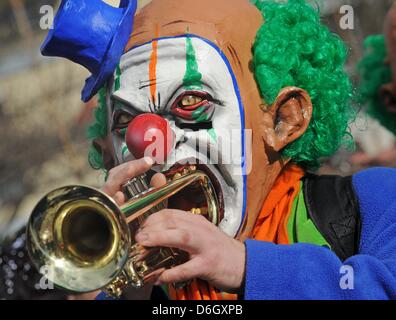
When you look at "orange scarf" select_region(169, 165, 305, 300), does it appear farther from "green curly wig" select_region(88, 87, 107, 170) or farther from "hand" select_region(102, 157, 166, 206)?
"green curly wig" select_region(88, 87, 107, 170)

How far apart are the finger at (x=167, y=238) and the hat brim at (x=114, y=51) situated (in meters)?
0.64

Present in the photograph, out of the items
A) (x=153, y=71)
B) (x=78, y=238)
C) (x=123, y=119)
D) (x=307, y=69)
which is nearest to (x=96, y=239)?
(x=78, y=238)

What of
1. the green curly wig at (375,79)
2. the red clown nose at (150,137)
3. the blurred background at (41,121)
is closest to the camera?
the red clown nose at (150,137)

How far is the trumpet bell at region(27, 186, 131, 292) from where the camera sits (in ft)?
5.89

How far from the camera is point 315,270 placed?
1.81 meters

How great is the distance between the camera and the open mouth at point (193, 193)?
207cm

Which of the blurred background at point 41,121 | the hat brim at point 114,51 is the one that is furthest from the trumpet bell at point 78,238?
the blurred background at point 41,121

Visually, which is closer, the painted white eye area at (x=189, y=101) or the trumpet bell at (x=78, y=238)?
the trumpet bell at (x=78, y=238)

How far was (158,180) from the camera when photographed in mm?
1973

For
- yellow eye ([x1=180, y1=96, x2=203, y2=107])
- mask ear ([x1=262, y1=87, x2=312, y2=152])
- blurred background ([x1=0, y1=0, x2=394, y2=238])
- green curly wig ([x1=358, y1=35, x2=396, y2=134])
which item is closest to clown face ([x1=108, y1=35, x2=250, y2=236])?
yellow eye ([x1=180, y1=96, x2=203, y2=107])

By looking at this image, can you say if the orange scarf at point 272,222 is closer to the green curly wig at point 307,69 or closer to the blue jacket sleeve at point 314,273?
the green curly wig at point 307,69

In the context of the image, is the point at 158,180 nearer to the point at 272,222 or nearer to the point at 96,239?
the point at 96,239

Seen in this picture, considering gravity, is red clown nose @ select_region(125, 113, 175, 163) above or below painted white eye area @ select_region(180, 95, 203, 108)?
below

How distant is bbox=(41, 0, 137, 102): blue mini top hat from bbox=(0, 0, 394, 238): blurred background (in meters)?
5.15
